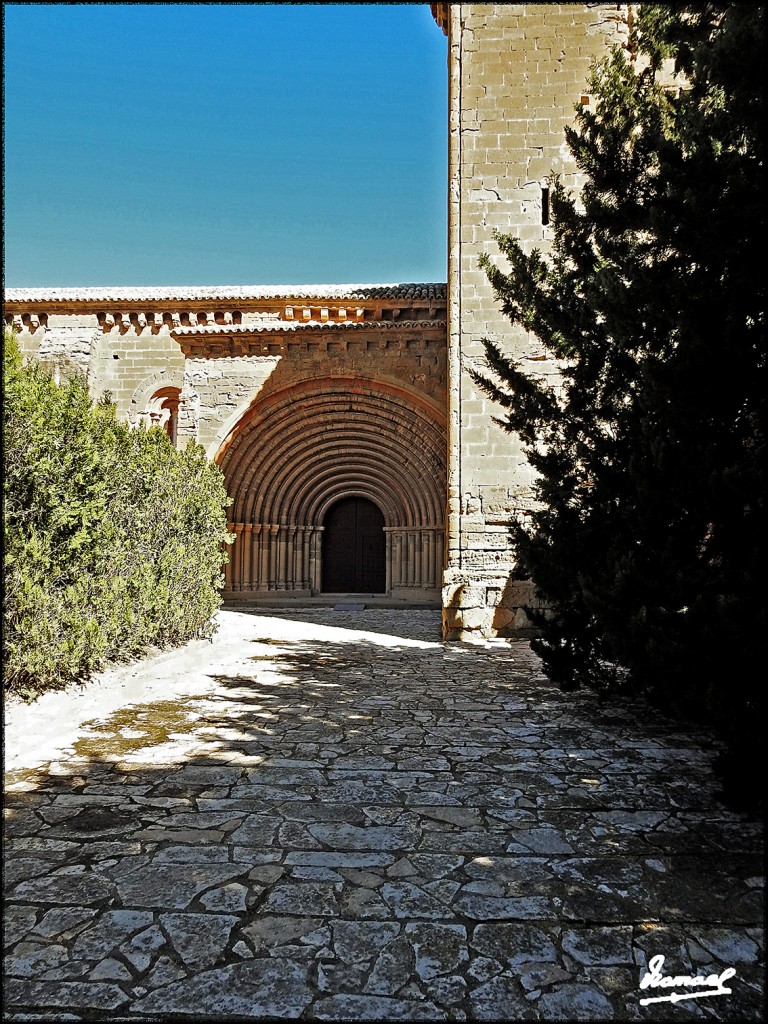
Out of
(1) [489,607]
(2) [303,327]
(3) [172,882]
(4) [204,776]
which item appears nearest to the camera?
(3) [172,882]

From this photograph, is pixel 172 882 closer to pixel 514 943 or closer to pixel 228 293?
pixel 514 943

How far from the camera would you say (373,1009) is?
168 centimetres

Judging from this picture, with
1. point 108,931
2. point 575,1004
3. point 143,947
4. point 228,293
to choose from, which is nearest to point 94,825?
point 108,931

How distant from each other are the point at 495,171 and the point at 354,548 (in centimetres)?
942

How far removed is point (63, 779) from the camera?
3.33 metres

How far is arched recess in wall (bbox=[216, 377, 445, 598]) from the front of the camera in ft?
46.0

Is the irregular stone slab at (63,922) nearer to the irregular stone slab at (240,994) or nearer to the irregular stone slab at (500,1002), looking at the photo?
the irregular stone slab at (240,994)

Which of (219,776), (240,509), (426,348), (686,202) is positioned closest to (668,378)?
(686,202)

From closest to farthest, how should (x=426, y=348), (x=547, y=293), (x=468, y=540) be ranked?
1. (x=547, y=293)
2. (x=468, y=540)
3. (x=426, y=348)

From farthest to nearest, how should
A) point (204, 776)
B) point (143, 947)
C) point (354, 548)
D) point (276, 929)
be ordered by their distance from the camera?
point (354, 548), point (204, 776), point (276, 929), point (143, 947)

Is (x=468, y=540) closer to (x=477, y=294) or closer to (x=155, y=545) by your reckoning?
(x=477, y=294)

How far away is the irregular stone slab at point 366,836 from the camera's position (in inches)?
103

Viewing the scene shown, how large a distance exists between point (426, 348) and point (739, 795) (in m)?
11.7
